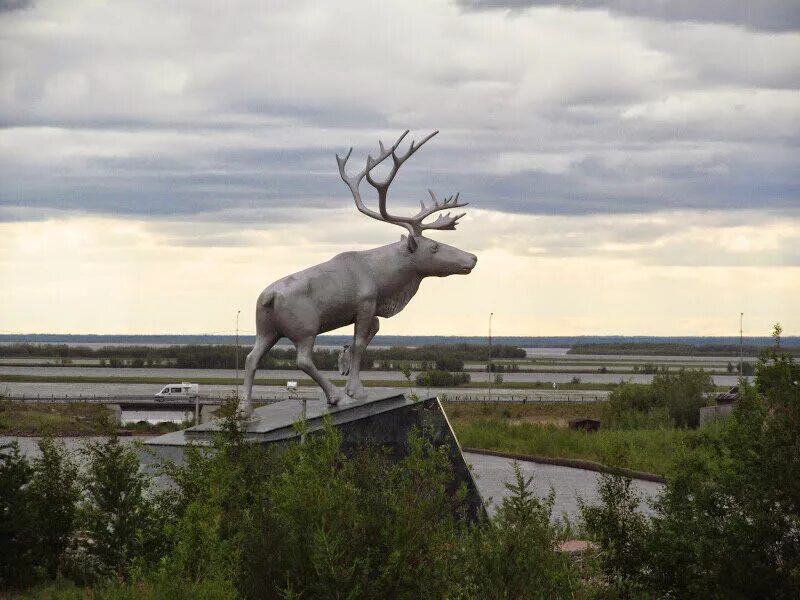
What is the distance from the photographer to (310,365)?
48.4 ft

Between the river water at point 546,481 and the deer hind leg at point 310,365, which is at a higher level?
the deer hind leg at point 310,365

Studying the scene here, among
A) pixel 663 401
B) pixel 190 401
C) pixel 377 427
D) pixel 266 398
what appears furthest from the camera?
pixel 266 398

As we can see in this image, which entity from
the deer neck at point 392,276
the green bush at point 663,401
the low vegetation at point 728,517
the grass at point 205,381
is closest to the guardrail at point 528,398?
the grass at point 205,381

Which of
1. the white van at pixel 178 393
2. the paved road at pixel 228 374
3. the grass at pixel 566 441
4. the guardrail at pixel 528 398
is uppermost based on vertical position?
the paved road at pixel 228 374

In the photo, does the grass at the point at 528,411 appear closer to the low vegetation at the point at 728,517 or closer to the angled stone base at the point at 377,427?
the angled stone base at the point at 377,427

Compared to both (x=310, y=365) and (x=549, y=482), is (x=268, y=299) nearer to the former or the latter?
(x=310, y=365)

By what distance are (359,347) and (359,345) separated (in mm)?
27

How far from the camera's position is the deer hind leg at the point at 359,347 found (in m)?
15.1

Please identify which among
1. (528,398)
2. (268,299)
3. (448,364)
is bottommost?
(528,398)

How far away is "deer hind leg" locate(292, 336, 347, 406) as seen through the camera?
581 inches

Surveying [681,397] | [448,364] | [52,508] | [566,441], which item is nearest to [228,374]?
[448,364]

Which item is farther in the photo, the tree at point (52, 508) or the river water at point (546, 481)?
the river water at point (546, 481)

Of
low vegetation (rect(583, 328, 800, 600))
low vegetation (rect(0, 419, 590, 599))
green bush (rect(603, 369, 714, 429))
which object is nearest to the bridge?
green bush (rect(603, 369, 714, 429))

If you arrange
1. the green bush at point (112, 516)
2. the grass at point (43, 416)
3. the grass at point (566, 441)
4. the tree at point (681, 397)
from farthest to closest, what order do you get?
the tree at point (681, 397), the grass at point (43, 416), the grass at point (566, 441), the green bush at point (112, 516)
